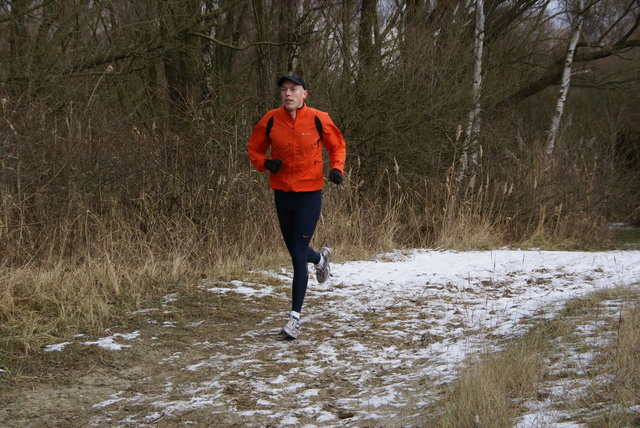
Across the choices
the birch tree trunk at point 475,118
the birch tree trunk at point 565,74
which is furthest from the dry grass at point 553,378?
the birch tree trunk at point 565,74

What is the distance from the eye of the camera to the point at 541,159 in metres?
12.8

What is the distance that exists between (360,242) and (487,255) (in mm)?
1743

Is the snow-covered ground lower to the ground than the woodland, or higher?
lower

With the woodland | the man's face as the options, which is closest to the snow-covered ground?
the woodland

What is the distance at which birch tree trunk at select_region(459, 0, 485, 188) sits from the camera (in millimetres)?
12477

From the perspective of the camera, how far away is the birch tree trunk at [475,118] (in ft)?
40.9

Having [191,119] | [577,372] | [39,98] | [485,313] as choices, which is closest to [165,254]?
[191,119]

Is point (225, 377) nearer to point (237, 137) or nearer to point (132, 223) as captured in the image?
point (132, 223)

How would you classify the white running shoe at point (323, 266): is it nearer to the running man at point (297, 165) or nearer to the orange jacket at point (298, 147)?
the running man at point (297, 165)

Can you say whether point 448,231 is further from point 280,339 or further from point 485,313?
point 280,339

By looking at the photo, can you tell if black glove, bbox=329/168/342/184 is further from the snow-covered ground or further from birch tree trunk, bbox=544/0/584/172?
birch tree trunk, bbox=544/0/584/172

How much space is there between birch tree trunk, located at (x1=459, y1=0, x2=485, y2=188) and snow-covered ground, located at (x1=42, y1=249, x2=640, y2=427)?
178 inches

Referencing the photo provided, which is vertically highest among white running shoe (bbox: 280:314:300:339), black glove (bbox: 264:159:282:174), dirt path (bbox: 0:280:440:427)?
black glove (bbox: 264:159:282:174)

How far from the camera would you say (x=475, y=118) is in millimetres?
12695
